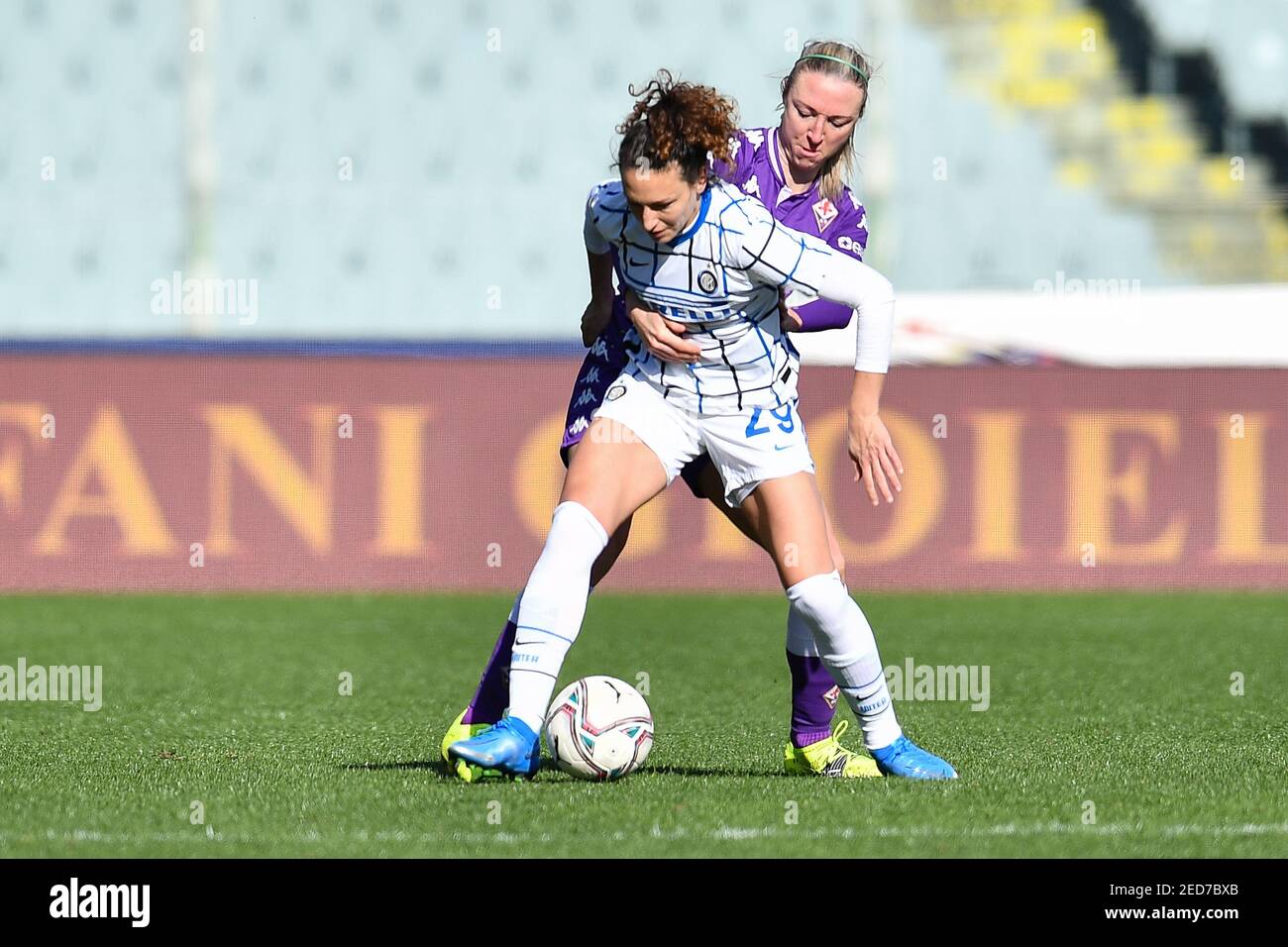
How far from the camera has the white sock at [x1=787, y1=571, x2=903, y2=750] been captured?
456 centimetres

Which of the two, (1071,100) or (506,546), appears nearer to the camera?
(506,546)

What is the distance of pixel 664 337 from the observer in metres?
4.50

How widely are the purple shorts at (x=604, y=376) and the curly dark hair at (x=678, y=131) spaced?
1.74 ft

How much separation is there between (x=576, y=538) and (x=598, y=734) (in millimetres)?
476

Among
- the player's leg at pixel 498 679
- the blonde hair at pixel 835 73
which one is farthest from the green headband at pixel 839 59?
the player's leg at pixel 498 679

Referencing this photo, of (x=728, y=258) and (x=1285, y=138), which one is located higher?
(x=1285, y=138)

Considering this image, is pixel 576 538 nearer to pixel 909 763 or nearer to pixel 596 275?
pixel 596 275

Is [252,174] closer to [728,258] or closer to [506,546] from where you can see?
[506,546]

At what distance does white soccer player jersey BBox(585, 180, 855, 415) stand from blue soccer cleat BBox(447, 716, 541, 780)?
0.82 m

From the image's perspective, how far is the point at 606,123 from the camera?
14461 mm
